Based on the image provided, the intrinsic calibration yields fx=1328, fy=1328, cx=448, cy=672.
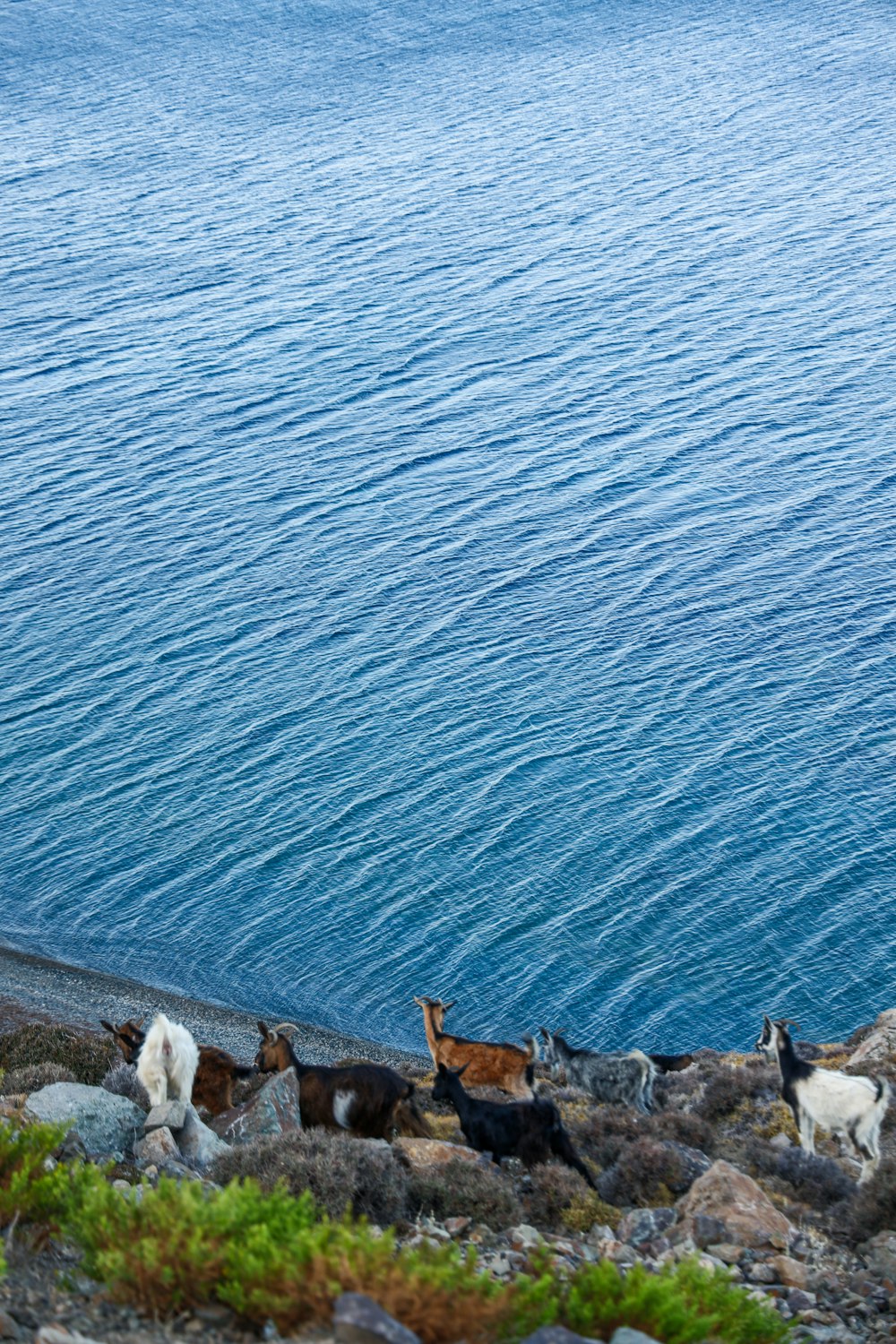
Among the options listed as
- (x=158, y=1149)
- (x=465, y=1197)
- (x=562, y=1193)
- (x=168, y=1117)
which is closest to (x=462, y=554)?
(x=168, y=1117)

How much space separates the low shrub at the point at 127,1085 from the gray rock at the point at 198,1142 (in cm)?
144

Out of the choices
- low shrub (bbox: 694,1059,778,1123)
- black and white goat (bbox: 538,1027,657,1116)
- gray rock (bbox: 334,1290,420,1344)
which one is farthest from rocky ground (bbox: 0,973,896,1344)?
black and white goat (bbox: 538,1027,657,1116)

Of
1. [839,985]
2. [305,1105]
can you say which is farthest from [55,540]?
[305,1105]

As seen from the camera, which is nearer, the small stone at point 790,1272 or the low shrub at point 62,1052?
the small stone at point 790,1272

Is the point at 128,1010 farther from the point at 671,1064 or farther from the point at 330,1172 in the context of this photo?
the point at 330,1172

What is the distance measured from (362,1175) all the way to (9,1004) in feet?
56.1

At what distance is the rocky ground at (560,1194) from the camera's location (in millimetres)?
10289

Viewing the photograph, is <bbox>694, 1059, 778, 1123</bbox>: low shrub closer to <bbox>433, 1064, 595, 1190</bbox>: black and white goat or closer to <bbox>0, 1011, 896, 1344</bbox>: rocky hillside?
<bbox>0, 1011, 896, 1344</bbox>: rocky hillside

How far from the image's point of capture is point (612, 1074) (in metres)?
17.8

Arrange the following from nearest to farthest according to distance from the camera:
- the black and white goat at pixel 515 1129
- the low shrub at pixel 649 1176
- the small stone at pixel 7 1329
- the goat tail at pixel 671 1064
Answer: the small stone at pixel 7 1329 < the low shrub at pixel 649 1176 < the black and white goat at pixel 515 1129 < the goat tail at pixel 671 1064

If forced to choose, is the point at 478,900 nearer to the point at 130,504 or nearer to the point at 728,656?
the point at 728,656

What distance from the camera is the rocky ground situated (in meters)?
10.3

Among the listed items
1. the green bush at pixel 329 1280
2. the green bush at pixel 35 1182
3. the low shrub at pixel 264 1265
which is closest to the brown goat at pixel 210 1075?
the green bush at pixel 35 1182

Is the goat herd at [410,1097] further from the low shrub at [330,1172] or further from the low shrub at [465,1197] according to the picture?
the low shrub at [330,1172]
